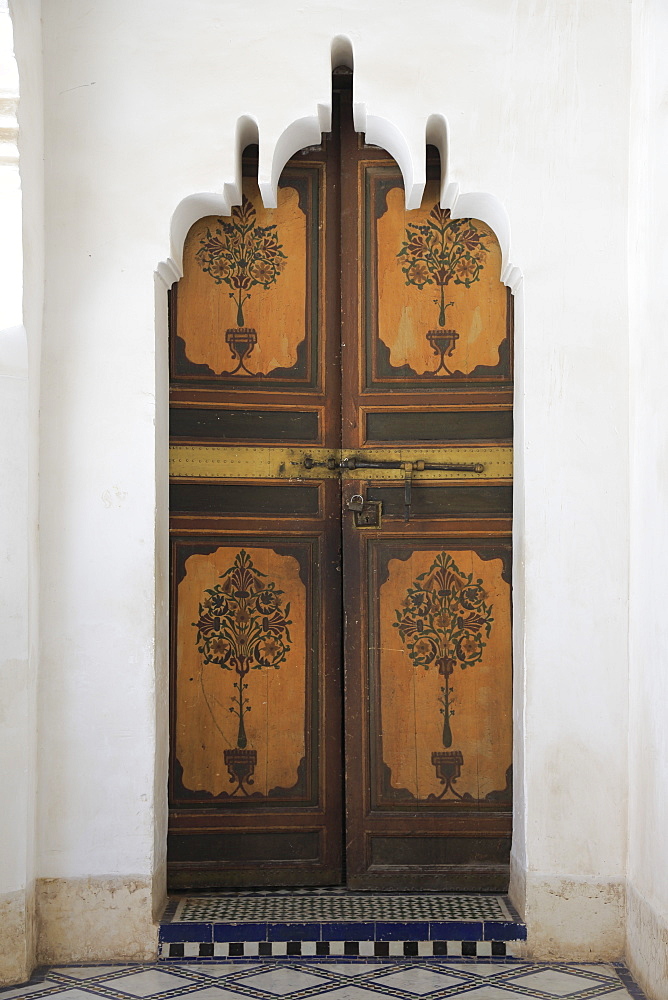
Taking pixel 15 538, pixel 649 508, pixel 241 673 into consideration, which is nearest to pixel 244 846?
pixel 241 673

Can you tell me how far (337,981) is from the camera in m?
2.92

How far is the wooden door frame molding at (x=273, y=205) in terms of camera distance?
318 centimetres

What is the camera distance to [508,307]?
343cm

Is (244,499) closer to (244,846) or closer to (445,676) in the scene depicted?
(445,676)

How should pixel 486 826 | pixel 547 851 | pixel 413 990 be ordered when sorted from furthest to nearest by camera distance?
pixel 486 826
pixel 547 851
pixel 413 990

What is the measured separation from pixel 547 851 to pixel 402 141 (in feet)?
7.57

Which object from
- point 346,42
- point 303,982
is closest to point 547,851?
point 303,982

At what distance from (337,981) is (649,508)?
1.67 m

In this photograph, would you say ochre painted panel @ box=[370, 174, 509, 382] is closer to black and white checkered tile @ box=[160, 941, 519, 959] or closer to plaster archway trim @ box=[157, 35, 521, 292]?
plaster archway trim @ box=[157, 35, 521, 292]

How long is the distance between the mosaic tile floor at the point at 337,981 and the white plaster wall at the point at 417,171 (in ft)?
1.06

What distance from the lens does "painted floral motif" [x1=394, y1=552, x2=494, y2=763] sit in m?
3.41

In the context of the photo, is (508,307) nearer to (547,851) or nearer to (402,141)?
(402,141)

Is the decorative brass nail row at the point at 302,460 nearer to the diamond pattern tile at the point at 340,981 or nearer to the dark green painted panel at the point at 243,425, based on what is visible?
the dark green painted panel at the point at 243,425

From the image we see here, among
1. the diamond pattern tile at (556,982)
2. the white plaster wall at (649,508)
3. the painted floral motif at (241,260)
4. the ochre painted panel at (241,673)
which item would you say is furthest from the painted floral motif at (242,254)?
the diamond pattern tile at (556,982)
